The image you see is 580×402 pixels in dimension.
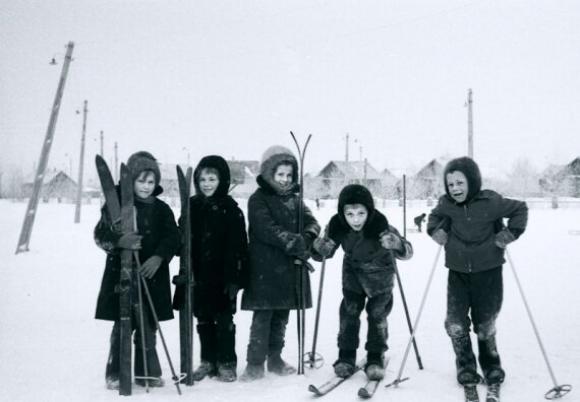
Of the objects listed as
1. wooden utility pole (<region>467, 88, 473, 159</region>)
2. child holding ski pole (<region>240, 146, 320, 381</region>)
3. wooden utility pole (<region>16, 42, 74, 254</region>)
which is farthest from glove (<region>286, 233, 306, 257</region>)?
wooden utility pole (<region>467, 88, 473, 159</region>)

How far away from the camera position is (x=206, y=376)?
376 cm

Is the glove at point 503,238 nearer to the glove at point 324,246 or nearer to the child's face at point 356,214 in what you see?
the child's face at point 356,214

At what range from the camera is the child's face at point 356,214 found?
150 inches

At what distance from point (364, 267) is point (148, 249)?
158 cm

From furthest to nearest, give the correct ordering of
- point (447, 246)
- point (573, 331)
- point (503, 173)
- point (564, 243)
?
point (503, 173) < point (564, 243) < point (573, 331) < point (447, 246)

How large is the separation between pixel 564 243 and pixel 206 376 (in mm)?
12771

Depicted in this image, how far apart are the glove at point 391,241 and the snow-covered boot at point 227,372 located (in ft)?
4.61

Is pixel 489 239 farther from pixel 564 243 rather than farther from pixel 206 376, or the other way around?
pixel 564 243

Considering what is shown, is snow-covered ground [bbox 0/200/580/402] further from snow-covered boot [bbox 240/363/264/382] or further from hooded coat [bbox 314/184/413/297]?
hooded coat [bbox 314/184/413/297]

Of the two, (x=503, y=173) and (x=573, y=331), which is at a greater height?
(x=503, y=173)

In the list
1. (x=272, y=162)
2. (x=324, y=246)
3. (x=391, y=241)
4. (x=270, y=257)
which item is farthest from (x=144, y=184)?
(x=391, y=241)

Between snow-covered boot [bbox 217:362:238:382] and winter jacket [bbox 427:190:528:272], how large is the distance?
175cm

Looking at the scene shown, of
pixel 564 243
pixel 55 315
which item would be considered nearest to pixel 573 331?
pixel 55 315

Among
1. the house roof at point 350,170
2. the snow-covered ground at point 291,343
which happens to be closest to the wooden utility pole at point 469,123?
the snow-covered ground at point 291,343
